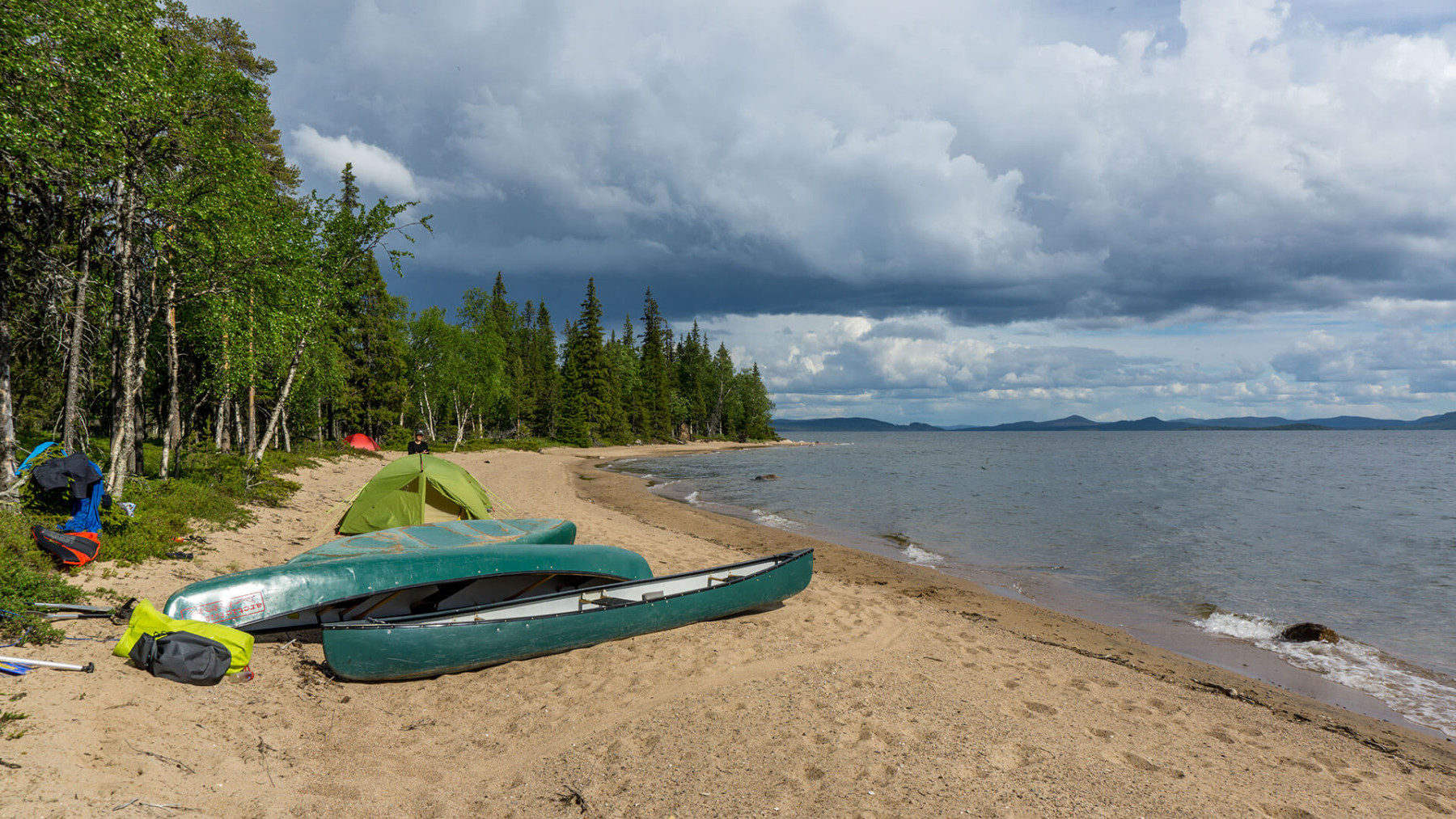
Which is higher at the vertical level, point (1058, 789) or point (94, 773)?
point (94, 773)

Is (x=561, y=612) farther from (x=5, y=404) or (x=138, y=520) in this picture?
(x=5, y=404)

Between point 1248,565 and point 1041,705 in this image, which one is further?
point 1248,565

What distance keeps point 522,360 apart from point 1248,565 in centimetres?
→ 6340

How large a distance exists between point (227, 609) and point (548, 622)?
137 inches

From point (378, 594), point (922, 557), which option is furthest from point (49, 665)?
point (922, 557)

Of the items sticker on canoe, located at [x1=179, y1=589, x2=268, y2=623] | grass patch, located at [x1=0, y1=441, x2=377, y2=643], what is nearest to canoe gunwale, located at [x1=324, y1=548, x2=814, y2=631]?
sticker on canoe, located at [x1=179, y1=589, x2=268, y2=623]

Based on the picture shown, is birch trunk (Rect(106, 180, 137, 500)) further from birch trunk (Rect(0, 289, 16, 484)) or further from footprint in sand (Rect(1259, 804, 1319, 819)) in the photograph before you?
footprint in sand (Rect(1259, 804, 1319, 819))

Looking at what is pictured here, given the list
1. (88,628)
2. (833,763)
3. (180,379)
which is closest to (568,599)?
(833,763)

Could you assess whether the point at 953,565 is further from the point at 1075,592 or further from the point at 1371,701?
the point at 1371,701

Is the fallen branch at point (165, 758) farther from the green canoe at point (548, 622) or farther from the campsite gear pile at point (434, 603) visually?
the green canoe at point (548, 622)

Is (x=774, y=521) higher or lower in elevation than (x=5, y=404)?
lower

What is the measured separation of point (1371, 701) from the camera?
780 cm

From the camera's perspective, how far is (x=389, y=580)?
7586 mm

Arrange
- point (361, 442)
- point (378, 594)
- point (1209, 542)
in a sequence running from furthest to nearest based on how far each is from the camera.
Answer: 1. point (361, 442)
2. point (1209, 542)
3. point (378, 594)
